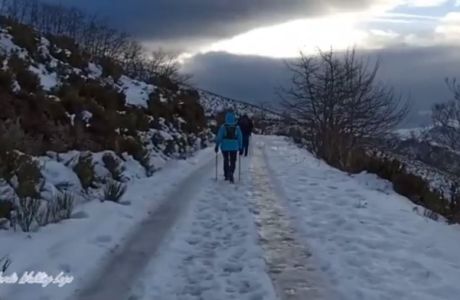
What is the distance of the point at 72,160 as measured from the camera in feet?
39.1

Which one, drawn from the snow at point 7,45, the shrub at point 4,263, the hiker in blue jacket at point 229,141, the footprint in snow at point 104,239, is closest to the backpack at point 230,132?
the hiker in blue jacket at point 229,141

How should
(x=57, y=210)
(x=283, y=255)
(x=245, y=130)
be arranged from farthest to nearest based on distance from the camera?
(x=245, y=130), (x=57, y=210), (x=283, y=255)

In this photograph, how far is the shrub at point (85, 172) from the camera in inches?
446

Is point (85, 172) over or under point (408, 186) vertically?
over

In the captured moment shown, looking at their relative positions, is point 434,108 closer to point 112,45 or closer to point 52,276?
point 112,45

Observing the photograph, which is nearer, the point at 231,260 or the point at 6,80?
the point at 231,260

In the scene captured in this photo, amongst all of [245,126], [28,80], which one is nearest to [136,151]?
[28,80]

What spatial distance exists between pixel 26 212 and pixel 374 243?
4.82 meters

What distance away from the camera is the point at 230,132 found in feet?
53.5

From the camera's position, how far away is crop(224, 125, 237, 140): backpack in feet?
53.1

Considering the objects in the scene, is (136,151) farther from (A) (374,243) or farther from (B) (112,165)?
(A) (374,243)

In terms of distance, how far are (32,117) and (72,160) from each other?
259 cm

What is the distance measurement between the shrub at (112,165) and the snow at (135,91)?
968 cm

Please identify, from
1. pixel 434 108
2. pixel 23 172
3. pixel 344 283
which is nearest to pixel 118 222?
pixel 23 172
